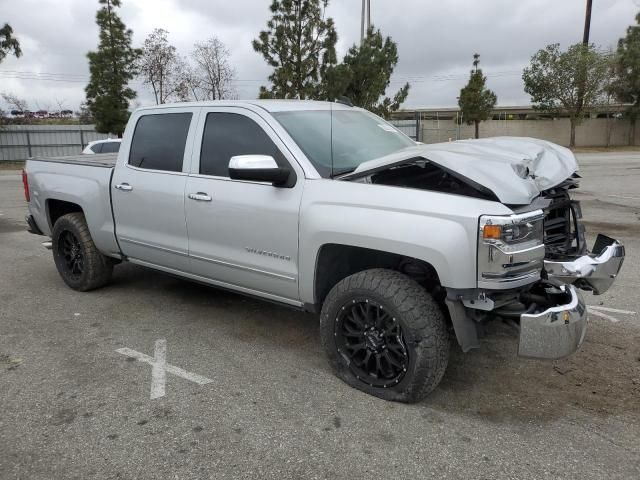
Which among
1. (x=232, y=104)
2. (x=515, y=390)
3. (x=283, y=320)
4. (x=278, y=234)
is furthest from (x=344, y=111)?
(x=515, y=390)

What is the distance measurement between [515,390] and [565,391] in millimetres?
311

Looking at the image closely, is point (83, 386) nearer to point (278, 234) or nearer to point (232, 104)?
point (278, 234)

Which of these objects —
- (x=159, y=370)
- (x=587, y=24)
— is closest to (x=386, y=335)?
(x=159, y=370)

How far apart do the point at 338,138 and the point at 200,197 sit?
45.6 inches

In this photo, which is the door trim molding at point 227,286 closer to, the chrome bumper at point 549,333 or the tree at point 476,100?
the chrome bumper at point 549,333

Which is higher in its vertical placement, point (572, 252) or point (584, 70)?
point (584, 70)

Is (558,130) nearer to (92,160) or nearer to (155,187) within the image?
(92,160)

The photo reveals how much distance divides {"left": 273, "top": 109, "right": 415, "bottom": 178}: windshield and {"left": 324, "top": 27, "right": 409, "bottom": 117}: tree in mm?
13596

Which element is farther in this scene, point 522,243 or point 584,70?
point 584,70

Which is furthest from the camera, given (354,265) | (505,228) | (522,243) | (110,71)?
(110,71)

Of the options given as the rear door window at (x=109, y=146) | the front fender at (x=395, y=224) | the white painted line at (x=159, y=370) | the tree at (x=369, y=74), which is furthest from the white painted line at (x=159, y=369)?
the tree at (x=369, y=74)

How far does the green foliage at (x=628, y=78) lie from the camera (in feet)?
133

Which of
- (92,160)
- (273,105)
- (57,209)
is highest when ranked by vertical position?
(273,105)

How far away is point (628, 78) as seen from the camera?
41062 millimetres
